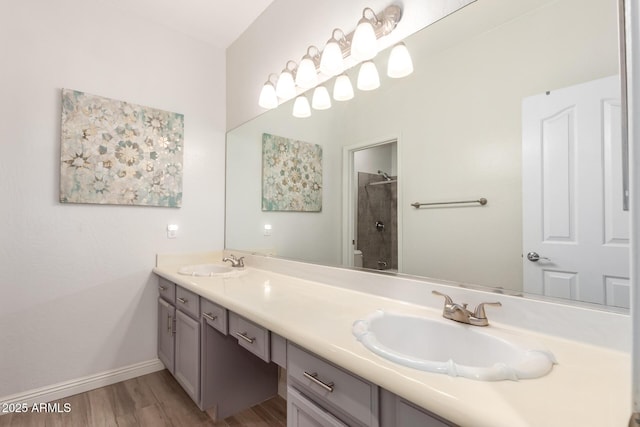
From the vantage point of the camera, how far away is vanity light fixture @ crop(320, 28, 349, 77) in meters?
1.55

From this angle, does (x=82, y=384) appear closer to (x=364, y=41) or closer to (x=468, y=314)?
(x=468, y=314)

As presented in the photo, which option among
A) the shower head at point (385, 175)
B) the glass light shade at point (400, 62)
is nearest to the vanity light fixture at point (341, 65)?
the glass light shade at point (400, 62)

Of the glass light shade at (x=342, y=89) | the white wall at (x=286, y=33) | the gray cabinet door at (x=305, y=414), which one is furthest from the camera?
the glass light shade at (x=342, y=89)

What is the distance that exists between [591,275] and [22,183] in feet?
8.77

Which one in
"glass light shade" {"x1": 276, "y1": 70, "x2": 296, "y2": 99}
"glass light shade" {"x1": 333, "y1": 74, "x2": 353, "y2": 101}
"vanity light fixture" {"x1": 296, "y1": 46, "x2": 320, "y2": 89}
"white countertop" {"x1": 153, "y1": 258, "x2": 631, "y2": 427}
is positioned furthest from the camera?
"glass light shade" {"x1": 276, "y1": 70, "x2": 296, "y2": 99}

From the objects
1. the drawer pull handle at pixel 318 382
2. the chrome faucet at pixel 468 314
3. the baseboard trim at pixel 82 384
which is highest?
the chrome faucet at pixel 468 314

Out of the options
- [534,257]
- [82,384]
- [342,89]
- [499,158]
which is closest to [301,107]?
[342,89]

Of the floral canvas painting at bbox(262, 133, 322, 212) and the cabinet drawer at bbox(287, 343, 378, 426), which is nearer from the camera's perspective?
the cabinet drawer at bbox(287, 343, 378, 426)

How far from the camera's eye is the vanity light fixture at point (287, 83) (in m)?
1.90

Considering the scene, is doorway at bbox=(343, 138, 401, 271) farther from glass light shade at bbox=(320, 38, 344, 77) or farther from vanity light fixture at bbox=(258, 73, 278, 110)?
vanity light fixture at bbox=(258, 73, 278, 110)

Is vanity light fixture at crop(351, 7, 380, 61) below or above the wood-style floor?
above

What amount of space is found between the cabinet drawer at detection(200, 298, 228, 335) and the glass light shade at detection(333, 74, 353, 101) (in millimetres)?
1234

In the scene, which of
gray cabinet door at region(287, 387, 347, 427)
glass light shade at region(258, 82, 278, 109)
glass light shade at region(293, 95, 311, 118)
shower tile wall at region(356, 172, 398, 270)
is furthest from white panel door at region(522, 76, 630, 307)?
glass light shade at region(258, 82, 278, 109)

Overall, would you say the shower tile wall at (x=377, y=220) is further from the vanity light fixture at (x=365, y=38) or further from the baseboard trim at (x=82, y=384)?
the baseboard trim at (x=82, y=384)
